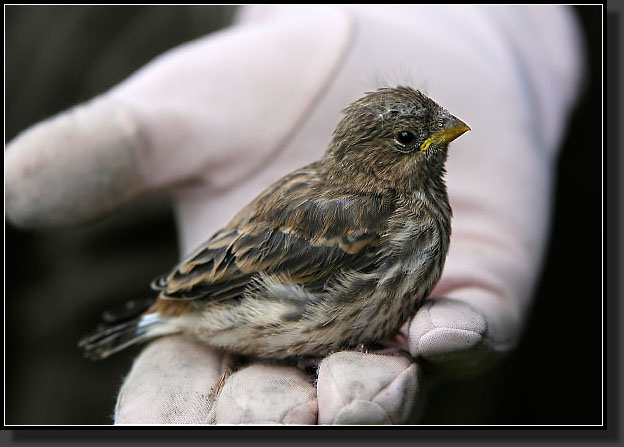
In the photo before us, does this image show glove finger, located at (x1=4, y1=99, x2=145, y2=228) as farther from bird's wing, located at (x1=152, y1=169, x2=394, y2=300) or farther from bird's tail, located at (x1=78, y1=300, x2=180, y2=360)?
bird's wing, located at (x1=152, y1=169, x2=394, y2=300)

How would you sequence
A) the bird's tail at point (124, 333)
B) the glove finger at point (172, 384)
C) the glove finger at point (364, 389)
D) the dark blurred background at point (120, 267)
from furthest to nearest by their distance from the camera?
1. the dark blurred background at point (120, 267)
2. the bird's tail at point (124, 333)
3. the glove finger at point (172, 384)
4. the glove finger at point (364, 389)

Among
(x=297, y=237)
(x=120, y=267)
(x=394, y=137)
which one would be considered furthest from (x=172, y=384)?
(x=120, y=267)

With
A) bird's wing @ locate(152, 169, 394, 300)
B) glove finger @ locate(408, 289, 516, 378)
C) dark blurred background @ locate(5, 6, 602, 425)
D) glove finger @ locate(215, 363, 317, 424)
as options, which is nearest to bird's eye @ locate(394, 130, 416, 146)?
bird's wing @ locate(152, 169, 394, 300)

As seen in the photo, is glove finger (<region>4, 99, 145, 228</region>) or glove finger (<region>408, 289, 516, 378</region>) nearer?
glove finger (<region>408, 289, 516, 378</region>)

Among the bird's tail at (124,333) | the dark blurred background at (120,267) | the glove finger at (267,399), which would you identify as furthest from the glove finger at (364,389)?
the dark blurred background at (120,267)

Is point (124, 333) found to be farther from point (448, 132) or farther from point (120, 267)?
point (120, 267)

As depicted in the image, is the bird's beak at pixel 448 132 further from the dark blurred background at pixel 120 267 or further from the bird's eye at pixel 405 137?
the dark blurred background at pixel 120 267

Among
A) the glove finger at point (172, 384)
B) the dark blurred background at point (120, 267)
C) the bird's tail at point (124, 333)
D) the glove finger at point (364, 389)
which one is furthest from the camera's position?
the dark blurred background at point (120, 267)
